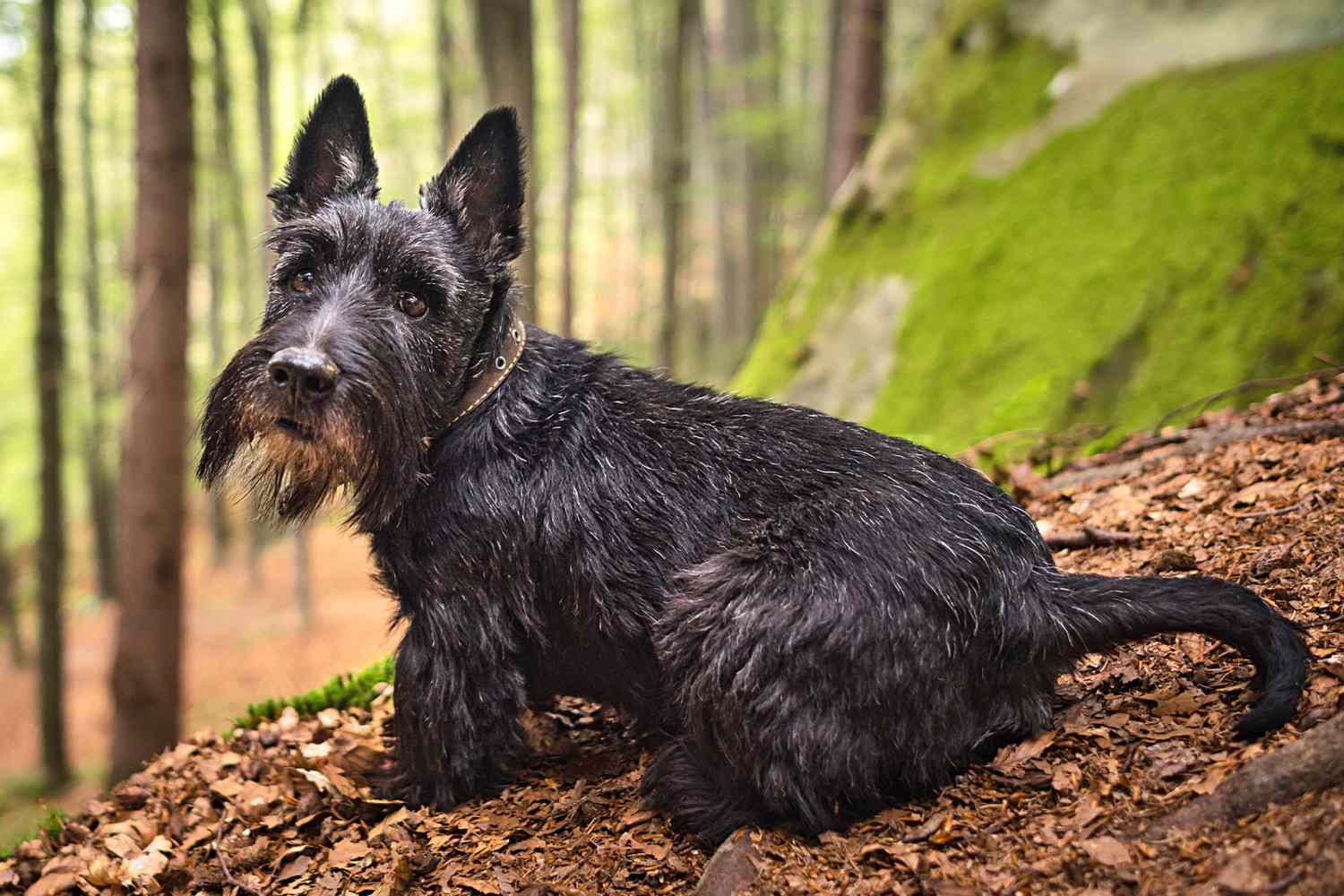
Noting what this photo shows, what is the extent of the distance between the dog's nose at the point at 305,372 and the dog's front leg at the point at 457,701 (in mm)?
966

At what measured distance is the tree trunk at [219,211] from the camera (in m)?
18.6

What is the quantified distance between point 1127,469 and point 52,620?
47.3 feet

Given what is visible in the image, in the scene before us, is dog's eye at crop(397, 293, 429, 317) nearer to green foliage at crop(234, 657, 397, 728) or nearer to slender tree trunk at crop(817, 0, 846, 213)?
green foliage at crop(234, 657, 397, 728)

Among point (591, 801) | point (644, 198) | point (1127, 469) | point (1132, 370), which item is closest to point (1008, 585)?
point (591, 801)

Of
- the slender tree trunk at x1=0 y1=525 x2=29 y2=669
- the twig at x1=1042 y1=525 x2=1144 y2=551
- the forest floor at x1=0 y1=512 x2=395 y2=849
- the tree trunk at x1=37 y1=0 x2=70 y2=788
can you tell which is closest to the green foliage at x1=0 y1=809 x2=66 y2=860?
the twig at x1=1042 y1=525 x2=1144 y2=551

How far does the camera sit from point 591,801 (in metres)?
3.78

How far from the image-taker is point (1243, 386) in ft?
16.8

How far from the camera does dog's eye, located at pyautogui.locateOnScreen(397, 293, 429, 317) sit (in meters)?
3.74

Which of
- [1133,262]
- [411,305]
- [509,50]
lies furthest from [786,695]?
[509,50]

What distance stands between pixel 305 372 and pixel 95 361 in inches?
978

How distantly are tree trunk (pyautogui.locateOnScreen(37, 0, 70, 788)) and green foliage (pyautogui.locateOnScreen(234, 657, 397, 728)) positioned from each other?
944cm

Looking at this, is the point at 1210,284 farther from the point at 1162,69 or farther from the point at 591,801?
the point at 591,801

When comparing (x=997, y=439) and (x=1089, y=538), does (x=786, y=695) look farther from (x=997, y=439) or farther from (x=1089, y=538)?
(x=997, y=439)

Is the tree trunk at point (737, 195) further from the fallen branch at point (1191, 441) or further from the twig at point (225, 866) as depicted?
the twig at point (225, 866)
